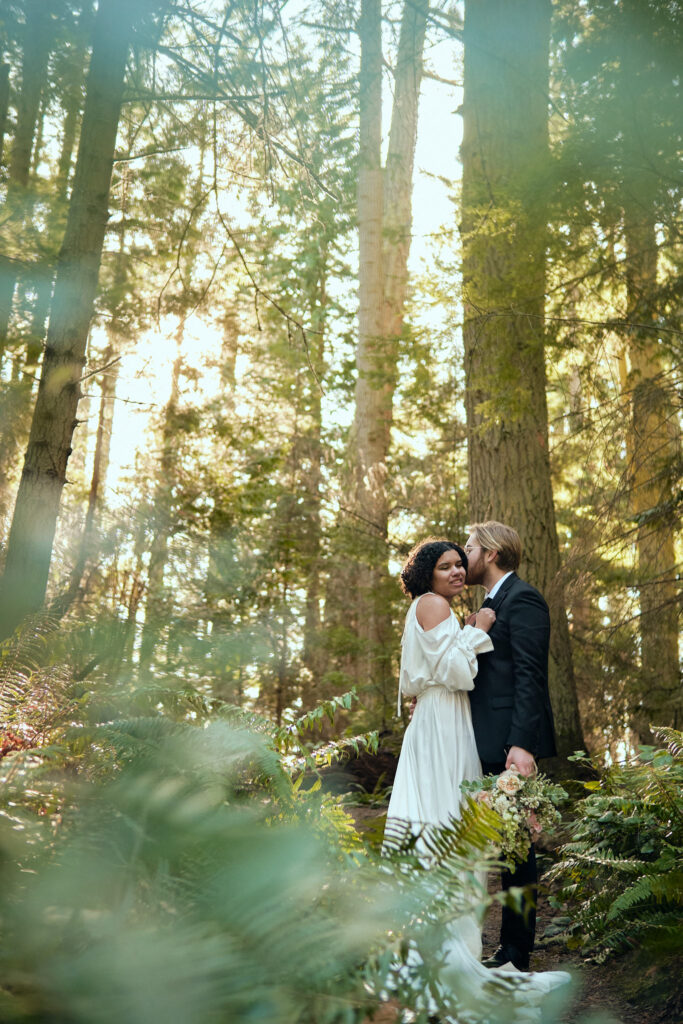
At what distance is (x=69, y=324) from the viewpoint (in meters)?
6.65

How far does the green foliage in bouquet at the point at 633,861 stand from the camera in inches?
154

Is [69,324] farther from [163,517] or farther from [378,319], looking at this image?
[378,319]

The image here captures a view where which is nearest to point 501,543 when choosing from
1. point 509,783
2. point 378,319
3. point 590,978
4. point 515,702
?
point 515,702

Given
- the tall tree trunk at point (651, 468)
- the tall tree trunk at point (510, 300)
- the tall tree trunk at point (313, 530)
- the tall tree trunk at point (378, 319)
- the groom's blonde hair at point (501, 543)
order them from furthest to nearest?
the tall tree trunk at point (313, 530) < the tall tree trunk at point (378, 319) < the tall tree trunk at point (510, 300) < the tall tree trunk at point (651, 468) < the groom's blonde hair at point (501, 543)

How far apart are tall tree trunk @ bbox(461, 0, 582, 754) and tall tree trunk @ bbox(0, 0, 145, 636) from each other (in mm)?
2921

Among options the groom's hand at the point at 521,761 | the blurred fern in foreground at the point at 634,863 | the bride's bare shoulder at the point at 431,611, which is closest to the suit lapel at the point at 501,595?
the bride's bare shoulder at the point at 431,611

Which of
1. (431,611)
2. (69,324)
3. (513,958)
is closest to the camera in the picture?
(513,958)

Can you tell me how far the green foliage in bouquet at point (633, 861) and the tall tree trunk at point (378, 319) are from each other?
18.3ft

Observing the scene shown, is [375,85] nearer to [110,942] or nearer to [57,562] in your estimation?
[57,562]

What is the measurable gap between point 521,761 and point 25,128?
8.93 metres

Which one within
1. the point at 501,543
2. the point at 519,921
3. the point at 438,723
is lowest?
the point at 519,921

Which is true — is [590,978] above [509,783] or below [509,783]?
below

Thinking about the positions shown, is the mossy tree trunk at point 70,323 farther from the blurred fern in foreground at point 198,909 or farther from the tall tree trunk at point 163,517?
the blurred fern in foreground at point 198,909

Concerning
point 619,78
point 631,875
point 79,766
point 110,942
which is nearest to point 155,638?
point 631,875
